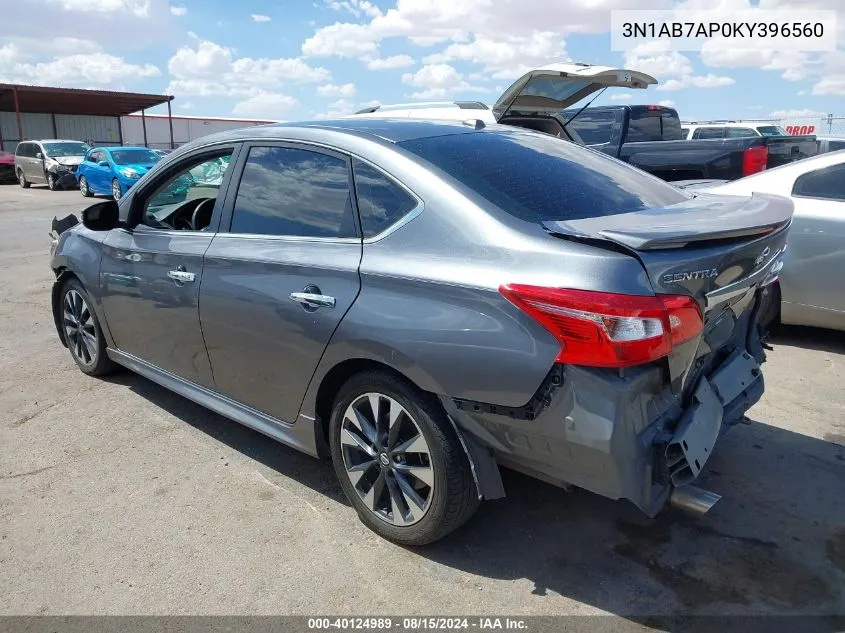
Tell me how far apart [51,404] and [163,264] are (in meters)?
1.51

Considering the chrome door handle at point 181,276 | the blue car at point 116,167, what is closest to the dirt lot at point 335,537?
the chrome door handle at point 181,276

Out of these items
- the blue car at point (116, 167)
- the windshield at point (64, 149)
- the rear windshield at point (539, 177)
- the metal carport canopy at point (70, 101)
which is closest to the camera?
the rear windshield at point (539, 177)

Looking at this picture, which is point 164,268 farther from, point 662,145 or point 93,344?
point 662,145

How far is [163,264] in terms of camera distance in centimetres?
365

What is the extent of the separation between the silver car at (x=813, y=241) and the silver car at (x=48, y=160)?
2350 cm

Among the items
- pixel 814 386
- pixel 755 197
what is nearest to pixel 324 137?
pixel 755 197

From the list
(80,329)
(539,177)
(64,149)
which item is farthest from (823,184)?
(64,149)

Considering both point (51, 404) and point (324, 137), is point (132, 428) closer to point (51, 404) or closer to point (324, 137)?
point (51, 404)

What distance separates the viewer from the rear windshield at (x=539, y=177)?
2662 mm

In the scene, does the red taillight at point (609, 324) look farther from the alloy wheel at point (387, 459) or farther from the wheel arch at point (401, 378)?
the alloy wheel at point (387, 459)

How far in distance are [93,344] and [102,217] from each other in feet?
3.39

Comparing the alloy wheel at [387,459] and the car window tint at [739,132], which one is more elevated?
the car window tint at [739,132]

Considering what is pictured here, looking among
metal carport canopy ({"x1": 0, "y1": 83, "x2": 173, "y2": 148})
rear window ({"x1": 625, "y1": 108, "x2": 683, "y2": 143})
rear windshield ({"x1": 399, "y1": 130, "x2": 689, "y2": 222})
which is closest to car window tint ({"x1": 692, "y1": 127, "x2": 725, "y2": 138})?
rear window ({"x1": 625, "y1": 108, "x2": 683, "y2": 143})

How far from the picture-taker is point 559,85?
7.01 m
